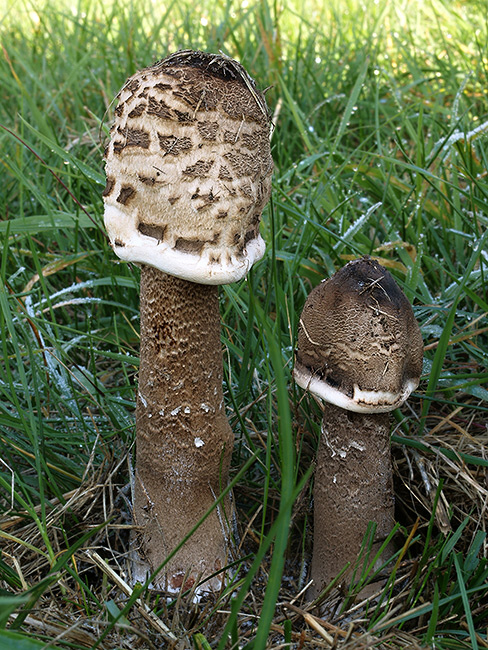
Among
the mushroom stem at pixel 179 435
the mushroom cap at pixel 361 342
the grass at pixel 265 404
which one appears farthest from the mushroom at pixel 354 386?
the mushroom stem at pixel 179 435

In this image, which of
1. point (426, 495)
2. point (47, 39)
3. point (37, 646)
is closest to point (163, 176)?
point (37, 646)

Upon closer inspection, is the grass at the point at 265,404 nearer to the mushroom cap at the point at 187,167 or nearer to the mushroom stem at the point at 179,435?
the mushroom stem at the point at 179,435

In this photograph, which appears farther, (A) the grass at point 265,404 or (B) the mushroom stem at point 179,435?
(B) the mushroom stem at point 179,435

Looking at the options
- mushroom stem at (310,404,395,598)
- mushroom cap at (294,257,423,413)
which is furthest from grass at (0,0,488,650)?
mushroom cap at (294,257,423,413)

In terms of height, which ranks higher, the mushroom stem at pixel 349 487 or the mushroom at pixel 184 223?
the mushroom at pixel 184 223

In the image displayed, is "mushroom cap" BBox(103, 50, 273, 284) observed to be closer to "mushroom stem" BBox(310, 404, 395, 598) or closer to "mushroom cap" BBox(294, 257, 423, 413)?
"mushroom cap" BBox(294, 257, 423, 413)

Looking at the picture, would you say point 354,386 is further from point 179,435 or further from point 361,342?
point 179,435

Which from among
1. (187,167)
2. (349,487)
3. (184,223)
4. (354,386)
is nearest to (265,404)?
(349,487)

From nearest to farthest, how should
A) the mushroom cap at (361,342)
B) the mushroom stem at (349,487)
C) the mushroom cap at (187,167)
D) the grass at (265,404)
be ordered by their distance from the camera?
the mushroom cap at (187,167) → the grass at (265,404) → the mushroom cap at (361,342) → the mushroom stem at (349,487)

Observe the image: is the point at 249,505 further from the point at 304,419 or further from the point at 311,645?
the point at 311,645
